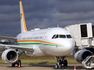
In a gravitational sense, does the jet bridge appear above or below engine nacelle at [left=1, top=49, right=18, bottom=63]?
above

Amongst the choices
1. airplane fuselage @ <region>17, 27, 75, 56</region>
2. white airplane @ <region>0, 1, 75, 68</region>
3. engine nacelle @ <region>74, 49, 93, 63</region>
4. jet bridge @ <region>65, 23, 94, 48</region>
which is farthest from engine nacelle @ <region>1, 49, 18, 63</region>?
engine nacelle @ <region>74, 49, 93, 63</region>

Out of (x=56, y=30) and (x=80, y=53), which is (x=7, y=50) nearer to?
(x=56, y=30)

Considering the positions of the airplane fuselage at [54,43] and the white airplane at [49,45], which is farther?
the white airplane at [49,45]

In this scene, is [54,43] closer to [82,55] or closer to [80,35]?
[80,35]

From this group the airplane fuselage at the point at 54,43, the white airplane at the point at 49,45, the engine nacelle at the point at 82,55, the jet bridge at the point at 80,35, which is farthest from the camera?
the engine nacelle at the point at 82,55

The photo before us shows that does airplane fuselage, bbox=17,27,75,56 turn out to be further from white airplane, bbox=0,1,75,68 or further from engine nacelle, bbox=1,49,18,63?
engine nacelle, bbox=1,49,18,63

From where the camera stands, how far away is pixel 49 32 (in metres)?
22.3

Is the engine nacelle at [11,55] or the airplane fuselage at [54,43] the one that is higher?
the airplane fuselage at [54,43]

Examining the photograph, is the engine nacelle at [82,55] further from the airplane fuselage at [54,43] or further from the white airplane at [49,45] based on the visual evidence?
the airplane fuselage at [54,43]

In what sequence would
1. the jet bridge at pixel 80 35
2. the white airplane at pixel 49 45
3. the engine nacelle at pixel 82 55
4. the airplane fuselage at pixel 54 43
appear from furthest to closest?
the engine nacelle at pixel 82 55 → the jet bridge at pixel 80 35 → the white airplane at pixel 49 45 → the airplane fuselage at pixel 54 43

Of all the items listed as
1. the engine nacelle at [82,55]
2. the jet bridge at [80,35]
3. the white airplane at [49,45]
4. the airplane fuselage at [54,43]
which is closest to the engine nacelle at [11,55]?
the white airplane at [49,45]

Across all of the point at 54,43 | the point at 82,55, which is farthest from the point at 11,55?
the point at 82,55

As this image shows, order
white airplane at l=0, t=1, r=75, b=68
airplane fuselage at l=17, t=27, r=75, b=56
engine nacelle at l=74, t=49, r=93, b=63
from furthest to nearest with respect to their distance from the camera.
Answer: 1. engine nacelle at l=74, t=49, r=93, b=63
2. white airplane at l=0, t=1, r=75, b=68
3. airplane fuselage at l=17, t=27, r=75, b=56

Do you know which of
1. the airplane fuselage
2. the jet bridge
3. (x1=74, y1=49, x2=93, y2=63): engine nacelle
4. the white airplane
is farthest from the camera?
(x1=74, y1=49, x2=93, y2=63): engine nacelle
